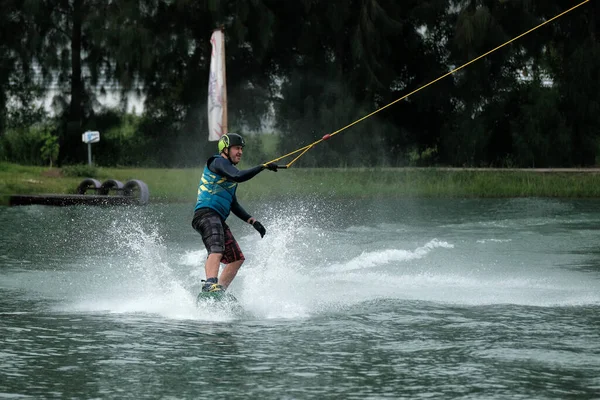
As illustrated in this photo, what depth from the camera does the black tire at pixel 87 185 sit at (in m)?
27.5

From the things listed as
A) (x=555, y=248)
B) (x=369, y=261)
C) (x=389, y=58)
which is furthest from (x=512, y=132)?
(x=369, y=261)

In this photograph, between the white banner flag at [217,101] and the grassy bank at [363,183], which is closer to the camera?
the grassy bank at [363,183]

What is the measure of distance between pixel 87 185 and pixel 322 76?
28.0ft

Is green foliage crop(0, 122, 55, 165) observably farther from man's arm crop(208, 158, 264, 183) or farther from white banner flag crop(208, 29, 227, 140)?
man's arm crop(208, 158, 264, 183)

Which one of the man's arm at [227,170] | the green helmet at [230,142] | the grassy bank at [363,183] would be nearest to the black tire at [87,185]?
the grassy bank at [363,183]

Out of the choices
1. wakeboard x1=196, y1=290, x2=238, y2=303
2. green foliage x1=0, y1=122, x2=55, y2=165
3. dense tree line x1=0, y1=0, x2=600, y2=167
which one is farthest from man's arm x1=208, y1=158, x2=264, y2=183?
green foliage x1=0, y1=122, x2=55, y2=165

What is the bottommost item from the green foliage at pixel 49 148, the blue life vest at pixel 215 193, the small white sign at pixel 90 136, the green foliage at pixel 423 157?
the blue life vest at pixel 215 193

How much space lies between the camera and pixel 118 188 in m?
26.9

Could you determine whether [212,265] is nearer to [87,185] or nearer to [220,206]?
[220,206]

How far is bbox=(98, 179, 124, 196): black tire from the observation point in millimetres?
26953

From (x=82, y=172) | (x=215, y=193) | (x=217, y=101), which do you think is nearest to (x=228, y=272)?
(x=215, y=193)

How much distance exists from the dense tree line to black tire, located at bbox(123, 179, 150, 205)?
660 cm

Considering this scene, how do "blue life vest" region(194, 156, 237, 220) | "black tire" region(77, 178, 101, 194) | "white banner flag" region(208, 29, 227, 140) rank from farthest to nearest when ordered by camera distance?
"white banner flag" region(208, 29, 227, 140)
"black tire" region(77, 178, 101, 194)
"blue life vest" region(194, 156, 237, 220)

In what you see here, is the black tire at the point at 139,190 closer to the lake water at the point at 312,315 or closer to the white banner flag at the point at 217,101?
the white banner flag at the point at 217,101
